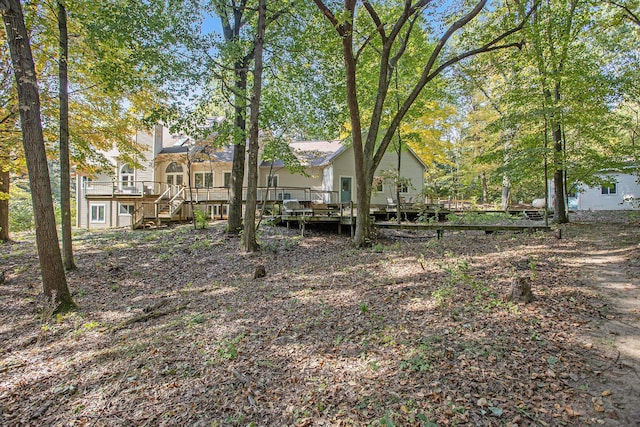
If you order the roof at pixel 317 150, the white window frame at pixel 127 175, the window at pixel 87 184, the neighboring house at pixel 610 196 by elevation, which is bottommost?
the neighboring house at pixel 610 196

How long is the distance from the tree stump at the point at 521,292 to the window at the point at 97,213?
2522 centimetres

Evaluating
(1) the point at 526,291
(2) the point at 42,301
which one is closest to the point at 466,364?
(1) the point at 526,291

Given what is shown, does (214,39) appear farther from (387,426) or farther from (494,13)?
(387,426)

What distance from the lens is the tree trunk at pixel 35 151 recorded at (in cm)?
564

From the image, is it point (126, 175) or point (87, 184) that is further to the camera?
point (126, 175)

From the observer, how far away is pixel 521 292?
181 inches

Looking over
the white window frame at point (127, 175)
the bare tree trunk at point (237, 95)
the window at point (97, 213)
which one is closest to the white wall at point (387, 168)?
the bare tree trunk at point (237, 95)

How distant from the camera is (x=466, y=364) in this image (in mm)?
3371

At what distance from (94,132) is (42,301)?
6.88 metres

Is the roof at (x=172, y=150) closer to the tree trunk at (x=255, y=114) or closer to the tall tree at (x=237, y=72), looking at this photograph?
the tall tree at (x=237, y=72)

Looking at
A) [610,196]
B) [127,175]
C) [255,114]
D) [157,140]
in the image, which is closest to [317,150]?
[255,114]

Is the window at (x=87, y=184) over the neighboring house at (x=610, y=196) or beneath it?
over

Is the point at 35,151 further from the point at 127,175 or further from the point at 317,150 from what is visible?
the point at 127,175

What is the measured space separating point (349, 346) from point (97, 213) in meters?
24.7
